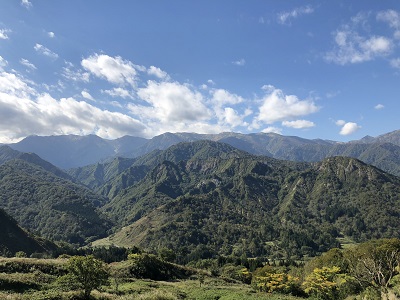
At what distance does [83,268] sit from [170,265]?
2703 inches

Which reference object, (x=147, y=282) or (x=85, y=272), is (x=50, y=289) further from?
(x=147, y=282)

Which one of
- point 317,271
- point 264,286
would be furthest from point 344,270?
point 264,286

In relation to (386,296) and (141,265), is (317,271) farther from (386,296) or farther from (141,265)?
(141,265)

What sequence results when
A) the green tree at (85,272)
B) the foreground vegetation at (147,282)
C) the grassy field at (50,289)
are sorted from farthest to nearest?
the foreground vegetation at (147,282)
the green tree at (85,272)
the grassy field at (50,289)

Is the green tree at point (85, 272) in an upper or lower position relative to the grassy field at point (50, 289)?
upper

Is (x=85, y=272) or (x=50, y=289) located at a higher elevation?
(x=85, y=272)

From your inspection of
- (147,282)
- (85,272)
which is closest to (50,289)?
(85,272)

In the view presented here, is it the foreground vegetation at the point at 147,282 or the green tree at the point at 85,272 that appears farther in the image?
the foreground vegetation at the point at 147,282

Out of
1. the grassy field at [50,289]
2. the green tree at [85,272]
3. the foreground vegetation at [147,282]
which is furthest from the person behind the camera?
the foreground vegetation at [147,282]

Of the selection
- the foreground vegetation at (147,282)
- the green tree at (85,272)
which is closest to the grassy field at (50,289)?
the foreground vegetation at (147,282)

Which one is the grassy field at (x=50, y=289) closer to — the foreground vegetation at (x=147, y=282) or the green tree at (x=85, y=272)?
the foreground vegetation at (x=147, y=282)

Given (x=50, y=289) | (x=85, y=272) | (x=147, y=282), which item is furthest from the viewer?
(x=147, y=282)

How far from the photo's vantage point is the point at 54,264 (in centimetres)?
7806

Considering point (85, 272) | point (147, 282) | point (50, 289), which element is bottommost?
point (147, 282)
